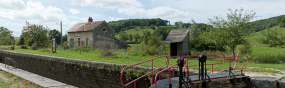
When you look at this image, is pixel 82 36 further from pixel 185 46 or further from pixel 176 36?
pixel 185 46

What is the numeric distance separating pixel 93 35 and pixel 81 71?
1659 centimetres

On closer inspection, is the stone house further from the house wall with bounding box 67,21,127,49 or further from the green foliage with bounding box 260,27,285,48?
the green foliage with bounding box 260,27,285,48

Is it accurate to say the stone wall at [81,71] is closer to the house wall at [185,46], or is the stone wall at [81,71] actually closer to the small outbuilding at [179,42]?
the small outbuilding at [179,42]

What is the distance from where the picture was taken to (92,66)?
11.8 m

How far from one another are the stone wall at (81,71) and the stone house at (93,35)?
11042mm

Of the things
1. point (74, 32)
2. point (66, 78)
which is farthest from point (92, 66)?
point (74, 32)

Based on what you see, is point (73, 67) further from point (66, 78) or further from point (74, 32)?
point (74, 32)

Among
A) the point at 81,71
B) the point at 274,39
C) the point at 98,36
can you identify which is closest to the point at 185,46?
the point at 274,39

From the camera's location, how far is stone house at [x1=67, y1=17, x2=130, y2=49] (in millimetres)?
28984

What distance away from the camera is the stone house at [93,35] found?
1141 inches

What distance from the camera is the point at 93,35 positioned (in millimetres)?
28703

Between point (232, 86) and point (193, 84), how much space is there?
158 cm

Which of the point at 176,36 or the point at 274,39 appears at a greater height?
the point at 176,36

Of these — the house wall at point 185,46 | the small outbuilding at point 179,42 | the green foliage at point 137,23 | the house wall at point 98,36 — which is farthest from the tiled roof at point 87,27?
the green foliage at point 137,23
